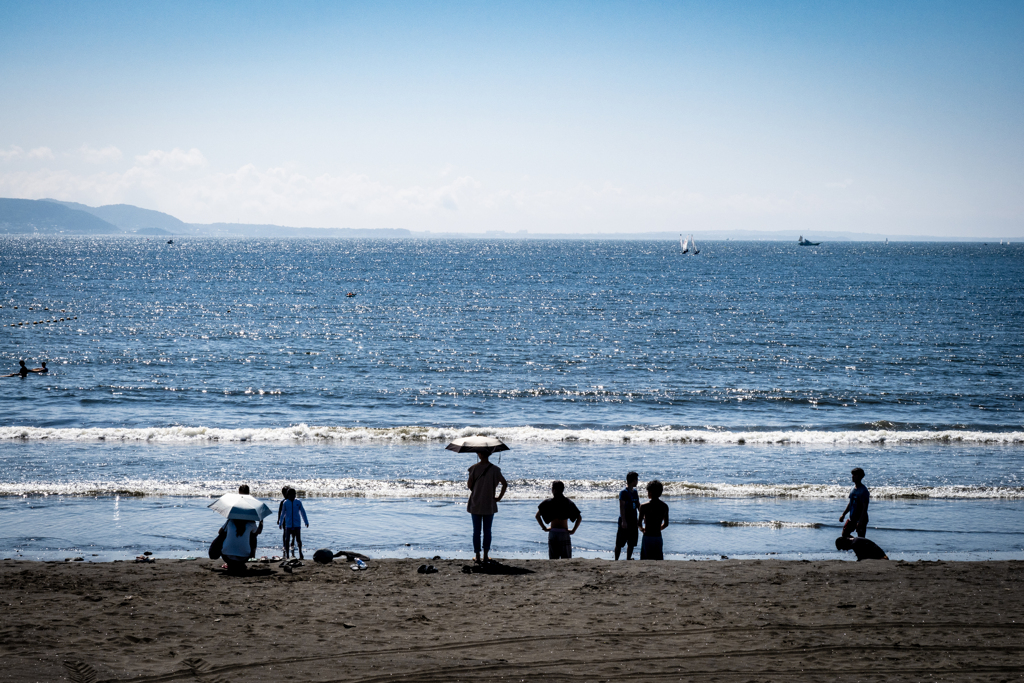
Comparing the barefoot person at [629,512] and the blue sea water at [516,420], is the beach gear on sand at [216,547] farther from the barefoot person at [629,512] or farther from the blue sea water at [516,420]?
the barefoot person at [629,512]

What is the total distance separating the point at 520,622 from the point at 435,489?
9.56m

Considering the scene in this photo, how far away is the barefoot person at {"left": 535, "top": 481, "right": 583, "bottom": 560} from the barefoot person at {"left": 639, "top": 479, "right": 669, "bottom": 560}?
1073 mm

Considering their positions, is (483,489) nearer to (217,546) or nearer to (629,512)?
A: (629,512)

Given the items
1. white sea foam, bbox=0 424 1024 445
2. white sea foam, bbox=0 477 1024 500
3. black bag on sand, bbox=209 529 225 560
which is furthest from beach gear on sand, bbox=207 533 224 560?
white sea foam, bbox=0 424 1024 445

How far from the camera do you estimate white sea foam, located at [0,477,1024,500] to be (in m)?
18.4

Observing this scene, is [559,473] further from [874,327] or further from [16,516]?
[874,327]

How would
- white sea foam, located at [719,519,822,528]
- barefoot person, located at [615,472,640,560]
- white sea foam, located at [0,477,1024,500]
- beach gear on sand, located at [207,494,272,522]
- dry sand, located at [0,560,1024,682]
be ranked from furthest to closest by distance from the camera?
1. white sea foam, located at [0,477,1024,500]
2. white sea foam, located at [719,519,822,528]
3. barefoot person, located at [615,472,640,560]
4. beach gear on sand, located at [207,494,272,522]
5. dry sand, located at [0,560,1024,682]

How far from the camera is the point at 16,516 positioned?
53.5 feet

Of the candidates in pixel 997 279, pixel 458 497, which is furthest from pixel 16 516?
pixel 997 279

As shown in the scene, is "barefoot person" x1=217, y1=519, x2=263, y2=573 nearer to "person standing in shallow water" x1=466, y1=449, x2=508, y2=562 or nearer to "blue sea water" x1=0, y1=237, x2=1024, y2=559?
"blue sea water" x1=0, y1=237, x2=1024, y2=559

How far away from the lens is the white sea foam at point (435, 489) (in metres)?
18.4

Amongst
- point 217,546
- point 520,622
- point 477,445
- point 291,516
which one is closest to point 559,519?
point 477,445

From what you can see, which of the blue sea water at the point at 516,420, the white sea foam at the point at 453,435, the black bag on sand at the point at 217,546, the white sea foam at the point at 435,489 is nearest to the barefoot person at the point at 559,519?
the blue sea water at the point at 516,420

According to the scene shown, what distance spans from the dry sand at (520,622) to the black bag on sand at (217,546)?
0.30m
